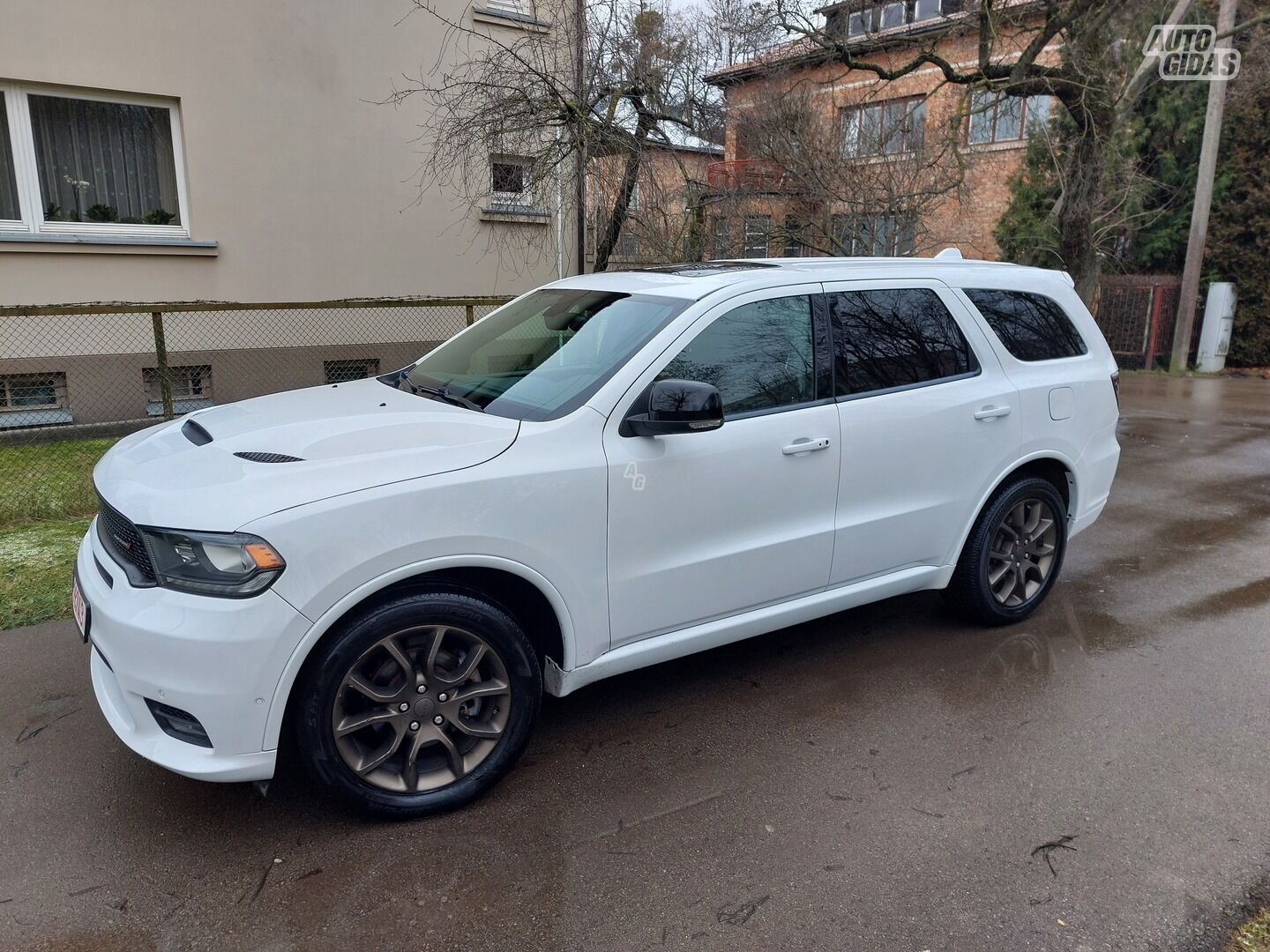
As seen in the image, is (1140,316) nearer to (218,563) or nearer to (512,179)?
(512,179)

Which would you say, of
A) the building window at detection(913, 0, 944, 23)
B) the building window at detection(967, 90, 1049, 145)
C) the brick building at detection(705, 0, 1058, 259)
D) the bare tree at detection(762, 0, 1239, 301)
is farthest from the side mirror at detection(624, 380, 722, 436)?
the building window at detection(913, 0, 944, 23)

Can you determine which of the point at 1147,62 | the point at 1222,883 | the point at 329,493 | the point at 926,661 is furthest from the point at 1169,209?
the point at 329,493

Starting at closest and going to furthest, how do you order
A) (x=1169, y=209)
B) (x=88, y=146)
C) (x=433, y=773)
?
(x=433, y=773), (x=88, y=146), (x=1169, y=209)

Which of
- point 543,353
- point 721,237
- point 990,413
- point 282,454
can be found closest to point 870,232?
point 721,237

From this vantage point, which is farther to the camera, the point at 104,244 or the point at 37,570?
the point at 104,244

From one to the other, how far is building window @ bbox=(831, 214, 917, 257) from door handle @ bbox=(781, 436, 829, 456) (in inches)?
330

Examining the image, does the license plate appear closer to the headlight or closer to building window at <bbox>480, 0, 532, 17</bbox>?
the headlight

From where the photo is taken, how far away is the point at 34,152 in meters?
8.98

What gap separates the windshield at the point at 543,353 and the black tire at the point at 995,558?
6.63ft

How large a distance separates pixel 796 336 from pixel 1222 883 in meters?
2.42

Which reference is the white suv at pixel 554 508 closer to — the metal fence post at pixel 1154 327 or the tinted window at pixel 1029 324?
the tinted window at pixel 1029 324

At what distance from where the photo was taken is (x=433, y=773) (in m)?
3.02

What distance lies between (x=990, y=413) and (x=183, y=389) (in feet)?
27.7

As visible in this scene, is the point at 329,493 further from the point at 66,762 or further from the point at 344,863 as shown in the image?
the point at 66,762
